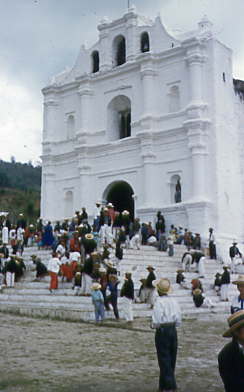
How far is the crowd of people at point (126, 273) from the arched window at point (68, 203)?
326 centimetres

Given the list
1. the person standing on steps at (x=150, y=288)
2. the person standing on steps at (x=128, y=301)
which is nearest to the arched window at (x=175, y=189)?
the person standing on steps at (x=150, y=288)

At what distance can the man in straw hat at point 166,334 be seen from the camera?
630cm

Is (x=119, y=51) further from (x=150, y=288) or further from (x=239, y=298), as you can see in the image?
(x=239, y=298)

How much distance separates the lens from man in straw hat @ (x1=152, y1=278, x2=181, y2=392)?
630 centimetres

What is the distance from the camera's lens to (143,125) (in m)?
29.3

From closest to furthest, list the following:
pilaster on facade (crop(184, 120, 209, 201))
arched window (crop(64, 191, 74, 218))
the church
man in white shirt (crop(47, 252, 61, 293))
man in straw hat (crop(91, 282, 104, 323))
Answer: man in straw hat (crop(91, 282, 104, 323))
man in white shirt (crop(47, 252, 61, 293))
pilaster on facade (crop(184, 120, 209, 201))
the church
arched window (crop(64, 191, 74, 218))

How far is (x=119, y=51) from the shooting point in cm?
3269

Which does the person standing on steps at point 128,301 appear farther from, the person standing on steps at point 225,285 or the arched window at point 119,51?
the arched window at point 119,51

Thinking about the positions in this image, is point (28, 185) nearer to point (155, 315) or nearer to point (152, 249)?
point (152, 249)

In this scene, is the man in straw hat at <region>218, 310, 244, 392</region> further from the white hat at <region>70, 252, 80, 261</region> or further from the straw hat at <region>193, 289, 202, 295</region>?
the white hat at <region>70, 252, 80, 261</region>

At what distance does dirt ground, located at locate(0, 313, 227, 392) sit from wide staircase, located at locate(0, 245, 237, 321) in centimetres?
197

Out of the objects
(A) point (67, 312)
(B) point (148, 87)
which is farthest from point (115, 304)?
(B) point (148, 87)

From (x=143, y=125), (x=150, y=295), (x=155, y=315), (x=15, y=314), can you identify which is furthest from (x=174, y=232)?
(x=155, y=315)

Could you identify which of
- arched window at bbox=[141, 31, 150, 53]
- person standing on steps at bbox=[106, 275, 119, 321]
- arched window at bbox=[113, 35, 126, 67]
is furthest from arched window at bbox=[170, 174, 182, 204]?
person standing on steps at bbox=[106, 275, 119, 321]
